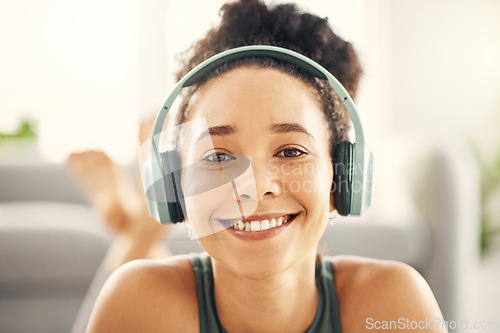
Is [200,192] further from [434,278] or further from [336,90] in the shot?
[434,278]

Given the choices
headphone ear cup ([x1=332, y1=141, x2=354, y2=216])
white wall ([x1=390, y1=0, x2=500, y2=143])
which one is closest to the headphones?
headphone ear cup ([x1=332, y1=141, x2=354, y2=216])

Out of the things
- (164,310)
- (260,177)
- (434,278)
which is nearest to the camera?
(260,177)

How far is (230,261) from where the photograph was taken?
1.70ft

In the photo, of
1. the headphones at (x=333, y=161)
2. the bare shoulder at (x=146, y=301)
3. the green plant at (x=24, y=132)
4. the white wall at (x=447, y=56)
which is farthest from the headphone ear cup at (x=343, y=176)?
the green plant at (x=24, y=132)

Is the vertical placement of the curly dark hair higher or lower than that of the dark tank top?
higher

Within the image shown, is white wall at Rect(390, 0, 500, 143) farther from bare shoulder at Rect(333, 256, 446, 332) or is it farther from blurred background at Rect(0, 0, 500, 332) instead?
bare shoulder at Rect(333, 256, 446, 332)

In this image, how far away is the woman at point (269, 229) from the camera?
0.49 metres

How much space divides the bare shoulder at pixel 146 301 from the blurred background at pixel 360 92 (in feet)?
0.45

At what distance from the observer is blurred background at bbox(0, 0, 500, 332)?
0.57 metres

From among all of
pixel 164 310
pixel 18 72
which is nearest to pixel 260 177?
pixel 164 310

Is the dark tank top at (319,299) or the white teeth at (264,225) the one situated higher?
the white teeth at (264,225)

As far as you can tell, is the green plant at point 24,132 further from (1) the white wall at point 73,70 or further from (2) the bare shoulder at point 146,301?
(2) the bare shoulder at point 146,301

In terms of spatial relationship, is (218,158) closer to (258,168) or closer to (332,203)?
(258,168)

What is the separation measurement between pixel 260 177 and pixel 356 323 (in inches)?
9.2
